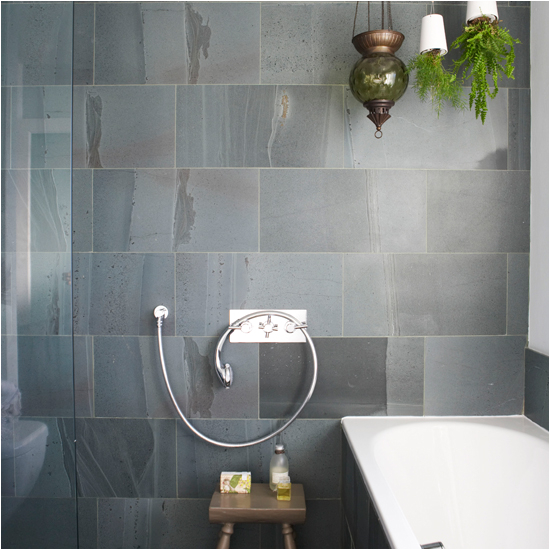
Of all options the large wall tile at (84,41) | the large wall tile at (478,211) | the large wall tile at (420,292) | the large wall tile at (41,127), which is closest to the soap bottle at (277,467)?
the large wall tile at (420,292)

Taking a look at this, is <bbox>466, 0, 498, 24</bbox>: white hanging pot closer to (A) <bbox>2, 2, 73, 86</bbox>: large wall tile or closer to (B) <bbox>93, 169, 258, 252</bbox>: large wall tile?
(B) <bbox>93, 169, 258, 252</bbox>: large wall tile

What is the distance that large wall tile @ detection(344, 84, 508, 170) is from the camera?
181cm

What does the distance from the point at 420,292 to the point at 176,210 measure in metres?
Result: 1.02

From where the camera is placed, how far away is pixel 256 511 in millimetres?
1621

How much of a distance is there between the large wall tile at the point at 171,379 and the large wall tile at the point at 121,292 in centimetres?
6

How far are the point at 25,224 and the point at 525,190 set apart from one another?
176 centimetres

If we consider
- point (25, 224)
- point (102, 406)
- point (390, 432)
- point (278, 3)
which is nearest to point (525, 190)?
point (390, 432)

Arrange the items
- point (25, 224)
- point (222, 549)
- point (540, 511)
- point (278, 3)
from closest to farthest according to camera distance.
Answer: point (25, 224) → point (540, 511) → point (222, 549) → point (278, 3)

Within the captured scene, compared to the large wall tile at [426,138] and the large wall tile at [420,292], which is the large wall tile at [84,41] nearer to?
the large wall tile at [426,138]

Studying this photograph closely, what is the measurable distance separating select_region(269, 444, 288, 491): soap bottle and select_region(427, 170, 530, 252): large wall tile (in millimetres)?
972

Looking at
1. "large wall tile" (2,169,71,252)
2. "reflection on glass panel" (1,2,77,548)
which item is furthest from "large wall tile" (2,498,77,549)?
"large wall tile" (2,169,71,252)

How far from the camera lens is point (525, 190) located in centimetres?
182

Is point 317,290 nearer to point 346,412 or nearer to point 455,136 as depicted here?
point 346,412

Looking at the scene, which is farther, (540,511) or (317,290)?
(317,290)
